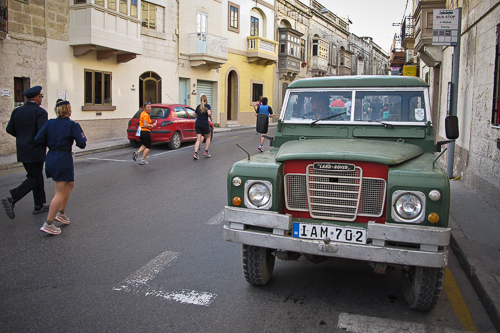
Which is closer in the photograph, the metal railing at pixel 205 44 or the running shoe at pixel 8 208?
the running shoe at pixel 8 208

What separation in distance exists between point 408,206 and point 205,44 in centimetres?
2341

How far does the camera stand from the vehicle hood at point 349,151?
12.5 feet

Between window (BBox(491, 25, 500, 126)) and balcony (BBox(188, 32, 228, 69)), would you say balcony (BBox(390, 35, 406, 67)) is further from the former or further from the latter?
window (BBox(491, 25, 500, 126))

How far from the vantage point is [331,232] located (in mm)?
3791

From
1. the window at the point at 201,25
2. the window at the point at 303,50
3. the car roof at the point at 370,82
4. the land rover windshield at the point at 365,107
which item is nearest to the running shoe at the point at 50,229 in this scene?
the land rover windshield at the point at 365,107

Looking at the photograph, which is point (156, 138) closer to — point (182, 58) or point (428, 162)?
point (182, 58)

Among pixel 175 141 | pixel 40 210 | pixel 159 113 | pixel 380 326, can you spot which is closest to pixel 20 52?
pixel 159 113

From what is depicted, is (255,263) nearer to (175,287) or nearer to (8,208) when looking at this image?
(175,287)

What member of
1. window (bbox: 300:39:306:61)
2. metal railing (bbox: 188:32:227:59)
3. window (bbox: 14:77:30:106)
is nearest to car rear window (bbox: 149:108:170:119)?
window (bbox: 14:77:30:106)

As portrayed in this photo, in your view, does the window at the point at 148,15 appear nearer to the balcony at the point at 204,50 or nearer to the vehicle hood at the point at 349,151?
the balcony at the point at 204,50

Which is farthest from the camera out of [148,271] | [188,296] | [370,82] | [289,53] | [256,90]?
[289,53]

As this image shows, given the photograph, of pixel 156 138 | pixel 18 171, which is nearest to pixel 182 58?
pixel 156 138

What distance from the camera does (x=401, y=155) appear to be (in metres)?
4.07

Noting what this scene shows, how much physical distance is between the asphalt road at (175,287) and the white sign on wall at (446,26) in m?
Answer: 6.30
